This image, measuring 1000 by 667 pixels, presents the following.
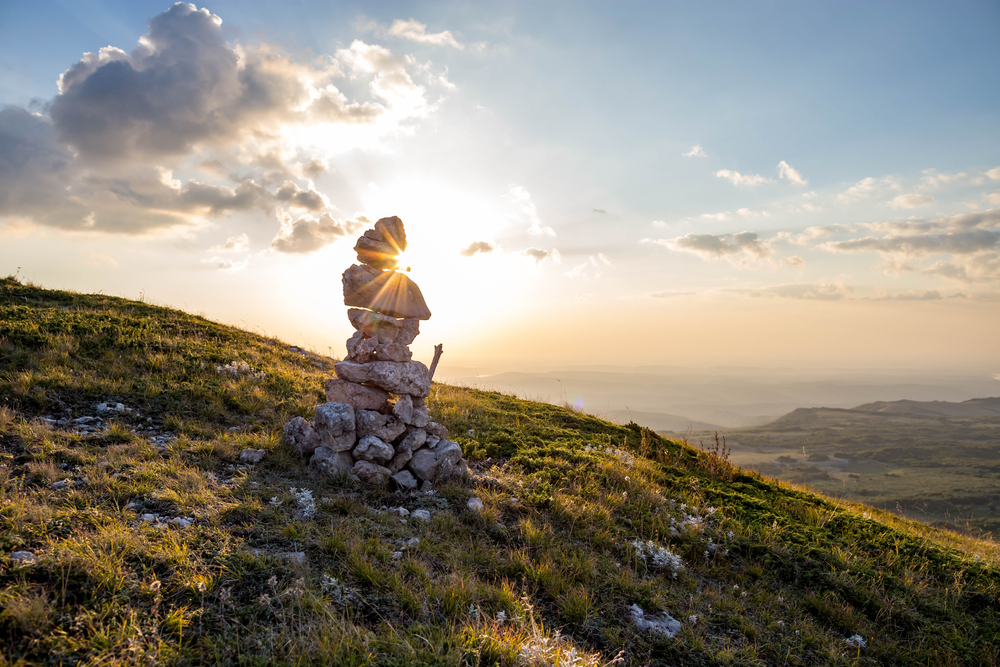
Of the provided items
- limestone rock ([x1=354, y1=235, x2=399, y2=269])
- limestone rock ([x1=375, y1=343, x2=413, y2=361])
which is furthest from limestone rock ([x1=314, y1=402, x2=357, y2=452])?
limestone rock ([x1=354, y1=235, x2=399, y2=269])

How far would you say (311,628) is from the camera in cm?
384

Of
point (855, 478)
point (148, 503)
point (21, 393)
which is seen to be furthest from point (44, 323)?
point (855, 478)

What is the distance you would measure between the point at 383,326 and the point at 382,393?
1490mm

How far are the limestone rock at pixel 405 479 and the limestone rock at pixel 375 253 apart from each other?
4.45 m

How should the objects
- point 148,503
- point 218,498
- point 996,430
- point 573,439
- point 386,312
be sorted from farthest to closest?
point 996,430
point 573,439
point 386,312
point 218,498
point 148,503

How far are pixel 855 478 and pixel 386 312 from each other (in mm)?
75708

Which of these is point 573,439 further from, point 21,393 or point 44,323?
point 44,323

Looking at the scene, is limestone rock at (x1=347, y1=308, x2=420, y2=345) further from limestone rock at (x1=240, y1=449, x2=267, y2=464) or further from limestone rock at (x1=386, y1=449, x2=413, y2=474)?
limestone rock at (x1=240, y1=449, x2=267, y2=464)

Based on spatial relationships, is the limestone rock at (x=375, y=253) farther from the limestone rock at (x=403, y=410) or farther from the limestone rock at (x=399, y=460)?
the limestone rock at (x=399, y=460)

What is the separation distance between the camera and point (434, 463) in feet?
27.7

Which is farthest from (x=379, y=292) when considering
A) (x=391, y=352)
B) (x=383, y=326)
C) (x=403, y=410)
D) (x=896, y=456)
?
(x=896, y=456)

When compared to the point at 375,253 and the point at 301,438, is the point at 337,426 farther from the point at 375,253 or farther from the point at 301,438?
the point at 375,253

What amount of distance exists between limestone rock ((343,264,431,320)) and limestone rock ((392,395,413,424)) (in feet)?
6.23

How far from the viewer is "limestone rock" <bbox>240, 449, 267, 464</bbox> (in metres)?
7.82
